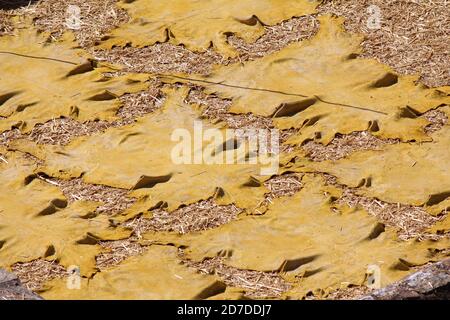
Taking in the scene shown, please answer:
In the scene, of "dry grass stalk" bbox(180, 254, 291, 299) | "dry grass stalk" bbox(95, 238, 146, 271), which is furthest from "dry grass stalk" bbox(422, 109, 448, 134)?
"dry grass stalk" bbox(95, 238, 146, 271)

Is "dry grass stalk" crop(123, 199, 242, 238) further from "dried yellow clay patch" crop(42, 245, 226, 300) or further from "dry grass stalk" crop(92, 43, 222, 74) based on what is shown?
"dry grass stalk" crop(92, 43, 222, 74)

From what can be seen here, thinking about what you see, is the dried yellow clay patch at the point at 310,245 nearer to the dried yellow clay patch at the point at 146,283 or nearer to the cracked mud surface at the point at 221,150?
the cracked mud surface at the point at 221,150

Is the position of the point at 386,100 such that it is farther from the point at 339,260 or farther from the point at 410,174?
the point at 339,260

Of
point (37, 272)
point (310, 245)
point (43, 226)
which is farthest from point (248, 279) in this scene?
point (43, 226)

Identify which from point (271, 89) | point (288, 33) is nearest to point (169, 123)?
point (271, 89)

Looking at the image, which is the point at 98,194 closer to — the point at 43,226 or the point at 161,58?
the point at 43,226

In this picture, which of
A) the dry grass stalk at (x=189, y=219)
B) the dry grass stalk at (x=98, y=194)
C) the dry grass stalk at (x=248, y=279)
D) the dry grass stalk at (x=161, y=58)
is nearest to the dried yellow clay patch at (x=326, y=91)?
the dry grass stalk at (x=161, y=58)
